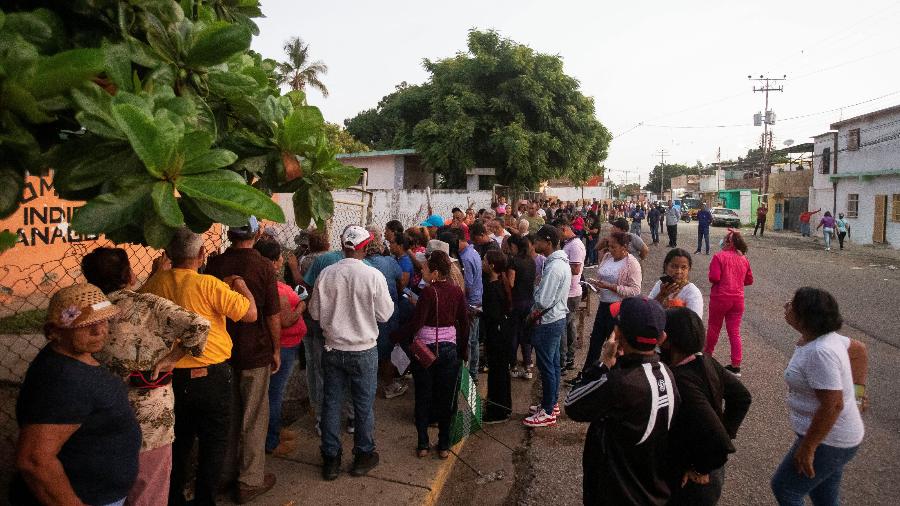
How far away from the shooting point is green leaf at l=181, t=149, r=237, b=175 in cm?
125

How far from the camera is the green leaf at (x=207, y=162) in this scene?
1253 millimetres

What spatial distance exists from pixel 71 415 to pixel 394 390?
3915 mm

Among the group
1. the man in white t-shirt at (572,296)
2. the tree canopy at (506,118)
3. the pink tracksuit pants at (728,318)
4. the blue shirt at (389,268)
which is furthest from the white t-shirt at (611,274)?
the tree canopy at (506,118)

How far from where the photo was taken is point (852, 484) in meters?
4.16

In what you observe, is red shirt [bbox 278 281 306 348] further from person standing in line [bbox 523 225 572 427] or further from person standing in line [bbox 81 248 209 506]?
person standing in line [bbox 523 225 572 427]

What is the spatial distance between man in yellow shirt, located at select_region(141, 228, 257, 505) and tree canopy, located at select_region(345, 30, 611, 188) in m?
18.8

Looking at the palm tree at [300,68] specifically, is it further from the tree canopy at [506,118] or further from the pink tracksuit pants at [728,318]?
the pink tracksuit pants at [728,318]

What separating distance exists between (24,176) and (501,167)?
2241 centimetres

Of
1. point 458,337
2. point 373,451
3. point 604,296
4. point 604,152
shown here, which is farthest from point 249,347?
point 604,152

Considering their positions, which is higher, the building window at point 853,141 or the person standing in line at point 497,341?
the building window at point 853,141

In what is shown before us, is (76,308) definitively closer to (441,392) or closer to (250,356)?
(250,356)

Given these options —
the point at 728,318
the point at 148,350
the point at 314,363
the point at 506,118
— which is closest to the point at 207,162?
the point at 148,350

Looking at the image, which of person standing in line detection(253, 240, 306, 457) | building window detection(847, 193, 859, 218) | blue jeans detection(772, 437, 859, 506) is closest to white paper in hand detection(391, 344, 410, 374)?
person standing in line detection(253, 240, 306, 457)

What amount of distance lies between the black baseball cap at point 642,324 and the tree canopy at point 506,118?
19.1 meters
